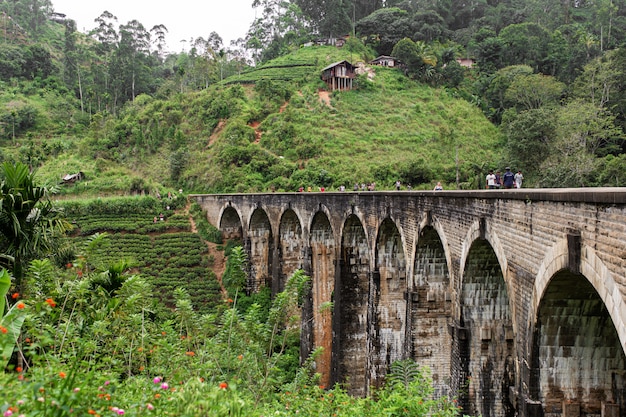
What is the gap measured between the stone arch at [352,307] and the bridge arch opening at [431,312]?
523cm

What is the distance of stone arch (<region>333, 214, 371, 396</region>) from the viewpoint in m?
17.9

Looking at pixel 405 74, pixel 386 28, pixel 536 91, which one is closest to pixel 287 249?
pixel 536 91

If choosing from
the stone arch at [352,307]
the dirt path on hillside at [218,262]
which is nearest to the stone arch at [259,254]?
the dirt path on hillside at [218,262]

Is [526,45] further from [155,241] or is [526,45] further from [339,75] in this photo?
[155,241]

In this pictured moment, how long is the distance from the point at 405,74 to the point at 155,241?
1399 inches

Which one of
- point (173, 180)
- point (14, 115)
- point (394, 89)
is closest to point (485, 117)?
point (394, 89)

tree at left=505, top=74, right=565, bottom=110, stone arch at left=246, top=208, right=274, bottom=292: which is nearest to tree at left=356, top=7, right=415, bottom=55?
tree at left=505, top=74, right=565, bottom=110

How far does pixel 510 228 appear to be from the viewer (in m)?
7.81

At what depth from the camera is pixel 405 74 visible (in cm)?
5434

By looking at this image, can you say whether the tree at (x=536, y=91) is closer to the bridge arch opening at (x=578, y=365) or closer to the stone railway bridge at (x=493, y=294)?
the stone railway bridge at (x=493, y=294)

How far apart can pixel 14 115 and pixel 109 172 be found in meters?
18.6

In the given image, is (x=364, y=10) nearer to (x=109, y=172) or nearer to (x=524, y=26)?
(x=524, y=26)

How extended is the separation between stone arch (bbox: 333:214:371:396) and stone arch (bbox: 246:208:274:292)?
9.85m

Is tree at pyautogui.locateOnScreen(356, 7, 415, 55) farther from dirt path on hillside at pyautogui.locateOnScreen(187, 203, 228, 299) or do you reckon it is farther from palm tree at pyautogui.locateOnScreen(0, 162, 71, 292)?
palm tree at pyautogui.locateOnScreen(0, 162, 71, 292)
